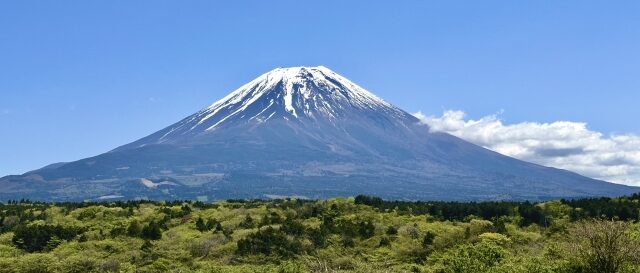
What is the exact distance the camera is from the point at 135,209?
7706cm

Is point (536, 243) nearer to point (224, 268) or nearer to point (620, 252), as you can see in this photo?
point (620, 252)

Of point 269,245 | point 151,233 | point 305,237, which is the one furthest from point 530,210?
point 151,233

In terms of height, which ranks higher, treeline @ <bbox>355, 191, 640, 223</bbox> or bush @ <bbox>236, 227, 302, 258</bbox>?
treeline @ <bbox>355, 191, 640, 223</bbox>

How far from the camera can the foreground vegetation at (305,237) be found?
48656 millimetres

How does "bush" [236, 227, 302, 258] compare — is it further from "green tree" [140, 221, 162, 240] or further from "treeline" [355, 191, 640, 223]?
"treeline" [355, 191, 640, 223]

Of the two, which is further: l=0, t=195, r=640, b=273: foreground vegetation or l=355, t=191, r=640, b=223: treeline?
l=355, t=191, r=640, b=223: treeline

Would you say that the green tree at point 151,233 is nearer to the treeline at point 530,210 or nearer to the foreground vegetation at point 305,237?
the foreground vegetation at point 305,237

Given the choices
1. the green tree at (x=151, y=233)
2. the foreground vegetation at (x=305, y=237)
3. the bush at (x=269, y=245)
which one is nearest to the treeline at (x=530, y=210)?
the foreground vegetation at (x=305, y=237)

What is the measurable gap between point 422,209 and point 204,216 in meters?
24.0

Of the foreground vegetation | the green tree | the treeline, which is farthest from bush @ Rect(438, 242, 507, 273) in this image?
the green tree

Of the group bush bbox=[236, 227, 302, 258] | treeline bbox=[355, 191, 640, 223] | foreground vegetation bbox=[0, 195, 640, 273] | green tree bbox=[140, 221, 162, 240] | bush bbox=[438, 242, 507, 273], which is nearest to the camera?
bush bbox=[438, 242, 507, 273]

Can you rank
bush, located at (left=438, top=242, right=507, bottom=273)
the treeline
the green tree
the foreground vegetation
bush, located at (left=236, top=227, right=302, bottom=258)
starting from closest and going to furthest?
bush, located at (left=438, top=242, right=507, bottom=273)
the foreground vegetation
bush, located at (left=236, top=227, right=302, bottom=258)
the green tree
the treeline

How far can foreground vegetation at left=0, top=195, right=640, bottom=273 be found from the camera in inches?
1916

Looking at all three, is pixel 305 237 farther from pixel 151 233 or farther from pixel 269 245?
pixel 151 233
